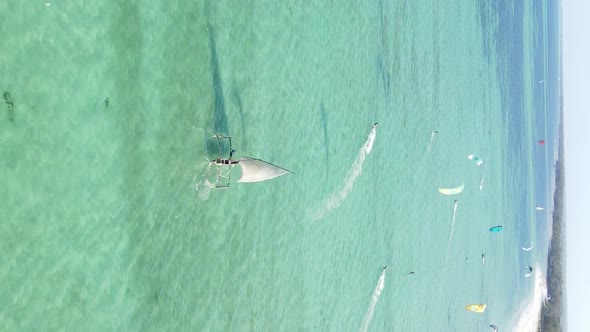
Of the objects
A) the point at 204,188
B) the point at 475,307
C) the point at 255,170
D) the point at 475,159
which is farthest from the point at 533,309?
the point at 204,188

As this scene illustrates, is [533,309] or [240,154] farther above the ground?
[240,154]

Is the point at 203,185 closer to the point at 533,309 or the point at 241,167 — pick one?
the point at 241,167

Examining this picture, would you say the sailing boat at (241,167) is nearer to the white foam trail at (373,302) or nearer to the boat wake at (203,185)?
the boat wake at (203,185)

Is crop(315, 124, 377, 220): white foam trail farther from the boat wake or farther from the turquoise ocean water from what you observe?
the boat wake

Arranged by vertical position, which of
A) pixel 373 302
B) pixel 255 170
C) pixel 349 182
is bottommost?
pixel 373 302

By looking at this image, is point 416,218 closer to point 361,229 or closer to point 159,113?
point 361,229

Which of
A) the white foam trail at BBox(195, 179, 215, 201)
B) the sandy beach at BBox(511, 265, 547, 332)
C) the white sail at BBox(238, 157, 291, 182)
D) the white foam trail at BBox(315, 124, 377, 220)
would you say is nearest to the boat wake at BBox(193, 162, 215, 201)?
the white foam trail at BBox(195, 179, 215, 201)
